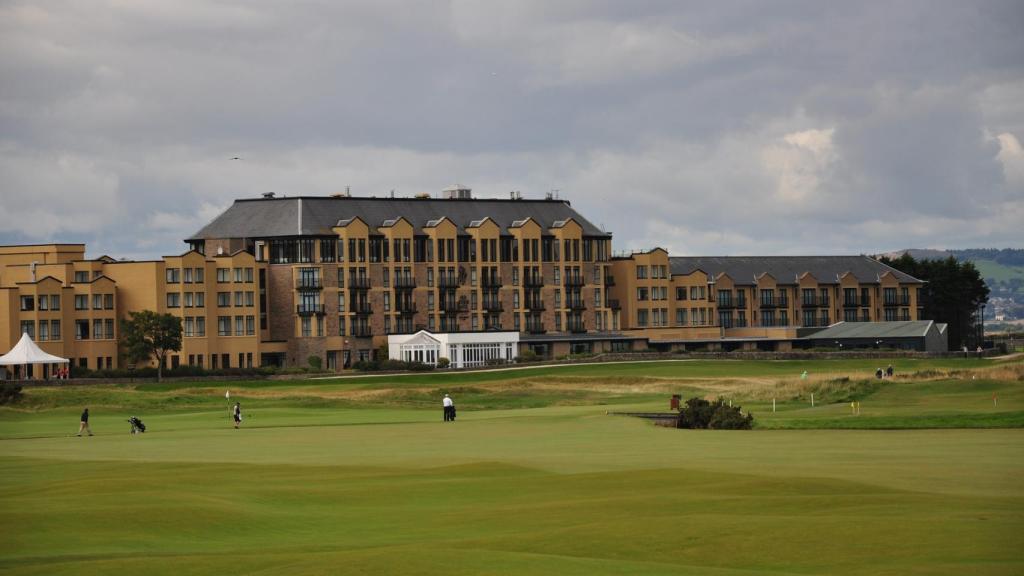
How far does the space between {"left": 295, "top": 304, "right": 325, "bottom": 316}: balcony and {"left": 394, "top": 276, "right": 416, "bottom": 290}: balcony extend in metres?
8.72

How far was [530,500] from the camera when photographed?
3828 cm

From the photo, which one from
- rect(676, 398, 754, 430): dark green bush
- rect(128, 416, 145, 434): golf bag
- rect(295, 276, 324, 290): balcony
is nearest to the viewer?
rect(676, 398, 754, 430): dark green bush

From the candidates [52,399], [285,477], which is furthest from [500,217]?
[285,477]

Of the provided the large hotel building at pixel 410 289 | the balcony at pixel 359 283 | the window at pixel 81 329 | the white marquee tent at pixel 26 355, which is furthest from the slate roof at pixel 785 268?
the white marquee tent at pixel 26 355

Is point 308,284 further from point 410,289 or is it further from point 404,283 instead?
point 410,289

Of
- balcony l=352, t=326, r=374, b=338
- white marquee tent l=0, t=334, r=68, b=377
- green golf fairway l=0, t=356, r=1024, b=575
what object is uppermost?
balcony l=352, t=326, r=374, b=338

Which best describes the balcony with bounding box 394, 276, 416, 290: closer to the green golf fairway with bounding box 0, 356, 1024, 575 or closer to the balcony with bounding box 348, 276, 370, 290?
Result: the balcony with bounding box 348, 276, 370, 290

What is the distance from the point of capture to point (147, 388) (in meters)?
116

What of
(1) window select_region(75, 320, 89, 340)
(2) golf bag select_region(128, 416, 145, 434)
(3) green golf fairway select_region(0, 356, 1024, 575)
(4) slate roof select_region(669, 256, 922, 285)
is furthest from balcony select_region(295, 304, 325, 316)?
(3) green golf fairway select_region(0, 356, 1024, 575)

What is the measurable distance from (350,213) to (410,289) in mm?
9719

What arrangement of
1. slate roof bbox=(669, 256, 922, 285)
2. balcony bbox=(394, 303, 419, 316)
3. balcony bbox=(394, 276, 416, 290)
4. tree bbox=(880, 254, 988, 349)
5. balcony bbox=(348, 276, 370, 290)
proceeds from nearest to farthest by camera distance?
1. balcony bbox=(348, 276, 370, 290)
2. balcony bbox=(394, 303, 419, 316)
3. balcony bbox=(394, 276, 416, 290)
4. slate roof bbox=(669, 256, 922, 285)
5. tree bbox=(880, 254, 988, 349)

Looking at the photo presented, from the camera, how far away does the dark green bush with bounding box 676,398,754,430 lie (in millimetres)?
64188

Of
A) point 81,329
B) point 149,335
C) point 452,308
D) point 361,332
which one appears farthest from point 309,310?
point 81,329

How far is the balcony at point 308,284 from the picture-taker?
14550 cm
